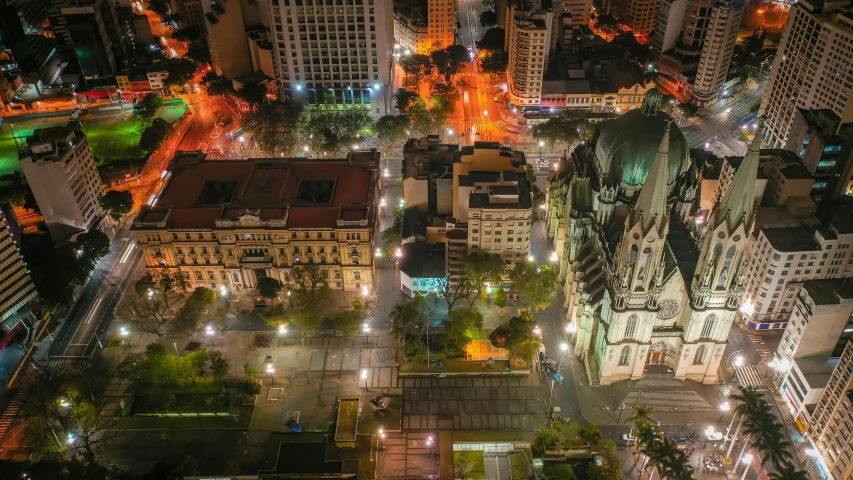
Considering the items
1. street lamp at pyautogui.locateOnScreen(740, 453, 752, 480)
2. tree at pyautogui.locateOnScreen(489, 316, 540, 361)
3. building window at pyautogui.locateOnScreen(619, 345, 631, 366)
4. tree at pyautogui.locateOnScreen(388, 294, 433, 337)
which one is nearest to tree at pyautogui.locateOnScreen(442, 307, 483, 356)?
tree at pyautogui.locateOnScreen(489, 316, 540, 361)

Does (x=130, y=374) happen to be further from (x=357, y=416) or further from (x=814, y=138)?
(x=814, y=138)

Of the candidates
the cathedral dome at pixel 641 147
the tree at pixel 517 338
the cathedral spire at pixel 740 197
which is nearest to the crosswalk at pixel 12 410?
the tree at pixel 517 338

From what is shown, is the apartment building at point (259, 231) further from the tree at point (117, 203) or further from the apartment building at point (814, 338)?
the apartment building at point (814, 338)

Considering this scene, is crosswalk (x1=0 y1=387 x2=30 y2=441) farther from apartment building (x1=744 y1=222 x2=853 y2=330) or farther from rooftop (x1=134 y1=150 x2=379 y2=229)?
apartment building (x1=744 y1=222 x2=853 y2=330)

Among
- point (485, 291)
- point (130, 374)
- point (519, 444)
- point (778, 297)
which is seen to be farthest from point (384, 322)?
point (778, 297)

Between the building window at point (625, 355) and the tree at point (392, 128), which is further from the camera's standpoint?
the tree at point (392, 128)

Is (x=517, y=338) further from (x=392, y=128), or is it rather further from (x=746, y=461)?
(x=392, y=128)

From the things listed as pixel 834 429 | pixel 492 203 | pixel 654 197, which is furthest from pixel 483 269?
pixel 834 429
